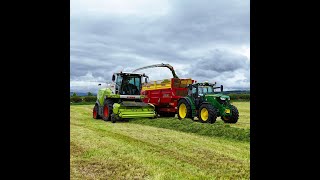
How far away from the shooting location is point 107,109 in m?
14.4

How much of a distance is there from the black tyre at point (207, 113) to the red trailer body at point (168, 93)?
2117 mm

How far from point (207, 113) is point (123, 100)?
423cm

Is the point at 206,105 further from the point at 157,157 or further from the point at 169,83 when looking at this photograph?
the point at 157,157

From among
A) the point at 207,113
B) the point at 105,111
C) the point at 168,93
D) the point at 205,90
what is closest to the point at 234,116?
the point at 207,113

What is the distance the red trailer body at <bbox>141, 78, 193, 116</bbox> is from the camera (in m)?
14.8

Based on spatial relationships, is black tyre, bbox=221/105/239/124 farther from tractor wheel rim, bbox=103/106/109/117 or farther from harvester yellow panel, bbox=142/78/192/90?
tractor wheel rim, bbox=103/106/109/117

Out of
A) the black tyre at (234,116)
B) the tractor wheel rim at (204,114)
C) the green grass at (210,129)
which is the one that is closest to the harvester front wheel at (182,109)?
the tractor wheel rim at (204,114)

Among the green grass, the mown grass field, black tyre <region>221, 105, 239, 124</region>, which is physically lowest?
the mown grass field

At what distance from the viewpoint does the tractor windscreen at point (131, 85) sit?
48.2ft

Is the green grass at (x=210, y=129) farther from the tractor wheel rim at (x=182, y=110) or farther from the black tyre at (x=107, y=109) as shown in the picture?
the black tyre at (x=107, y=109)

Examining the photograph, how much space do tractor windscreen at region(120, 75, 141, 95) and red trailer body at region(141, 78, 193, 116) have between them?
122cm

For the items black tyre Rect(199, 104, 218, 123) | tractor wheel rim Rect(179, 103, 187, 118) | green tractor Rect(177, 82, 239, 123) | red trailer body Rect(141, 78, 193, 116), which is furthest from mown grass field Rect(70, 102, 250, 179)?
red trailer body Rect(141, 78, 193, 116)
